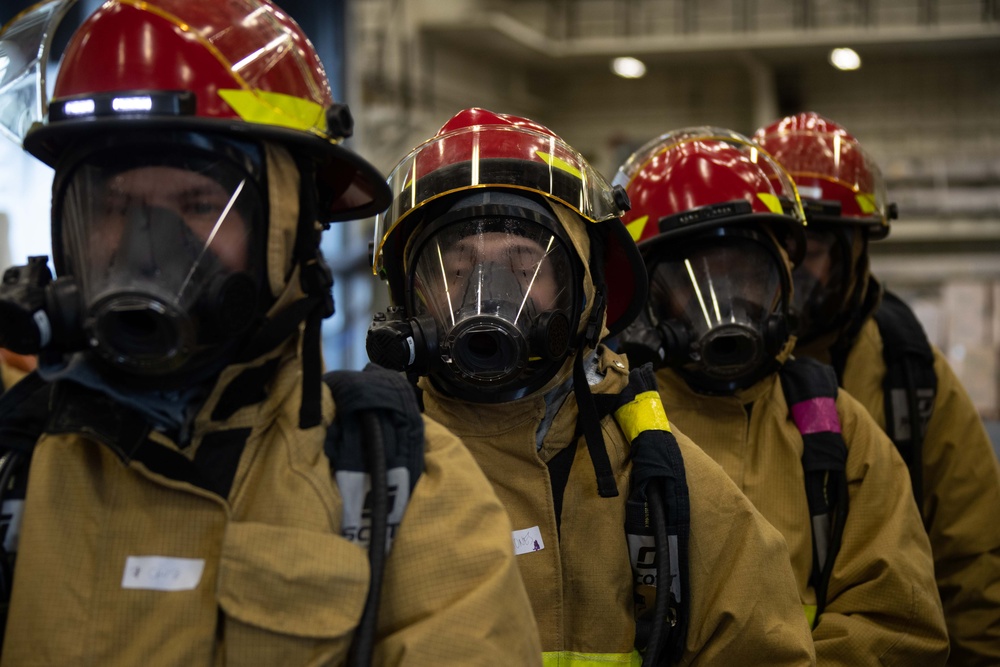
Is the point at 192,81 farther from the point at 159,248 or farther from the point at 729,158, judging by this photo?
the point at 729,158

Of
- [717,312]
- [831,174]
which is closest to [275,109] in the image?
[717,312]

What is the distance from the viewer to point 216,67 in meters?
1.41

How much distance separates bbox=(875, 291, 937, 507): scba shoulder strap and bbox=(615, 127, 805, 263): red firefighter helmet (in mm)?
451

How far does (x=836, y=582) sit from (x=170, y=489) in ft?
4.40

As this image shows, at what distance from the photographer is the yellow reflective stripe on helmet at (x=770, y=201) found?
8.07 ft

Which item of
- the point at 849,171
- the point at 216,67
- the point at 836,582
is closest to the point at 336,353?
the point at 849,171

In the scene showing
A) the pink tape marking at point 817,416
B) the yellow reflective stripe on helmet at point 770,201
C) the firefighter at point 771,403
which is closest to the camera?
the firefighter at point 771,403

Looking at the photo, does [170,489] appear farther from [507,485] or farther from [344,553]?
[507,485]

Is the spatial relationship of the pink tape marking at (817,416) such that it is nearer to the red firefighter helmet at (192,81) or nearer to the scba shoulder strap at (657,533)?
the scba shoulder strap at (657,533)

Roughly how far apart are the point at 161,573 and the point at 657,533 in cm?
74

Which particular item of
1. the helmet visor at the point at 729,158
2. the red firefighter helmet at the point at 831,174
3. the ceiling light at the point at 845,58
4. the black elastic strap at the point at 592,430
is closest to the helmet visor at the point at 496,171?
the black elastic strap at the point at 592,430

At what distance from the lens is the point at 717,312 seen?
2.35 m

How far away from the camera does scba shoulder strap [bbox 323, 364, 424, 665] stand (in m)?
1.29

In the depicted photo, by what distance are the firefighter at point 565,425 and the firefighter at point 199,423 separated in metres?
0.34
